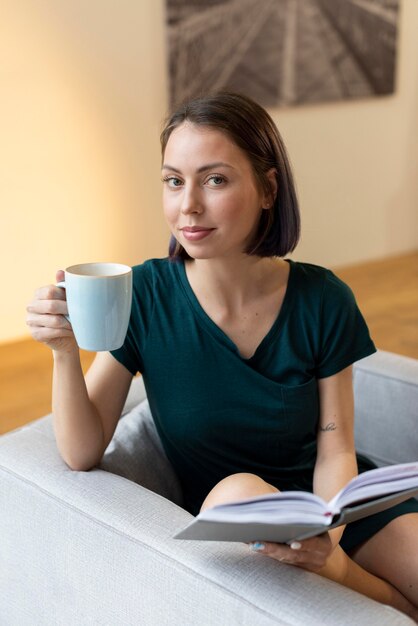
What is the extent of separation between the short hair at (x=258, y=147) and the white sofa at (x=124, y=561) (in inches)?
16.2

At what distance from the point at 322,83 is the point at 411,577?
3452mm

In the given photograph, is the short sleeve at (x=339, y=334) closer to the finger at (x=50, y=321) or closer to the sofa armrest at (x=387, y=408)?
the sofa armrest at (x=387, y=408)

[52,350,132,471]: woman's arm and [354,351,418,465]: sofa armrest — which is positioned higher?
[52,350,132,471]: woman's arm

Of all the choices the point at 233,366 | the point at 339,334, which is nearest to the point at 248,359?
the point at 233,366

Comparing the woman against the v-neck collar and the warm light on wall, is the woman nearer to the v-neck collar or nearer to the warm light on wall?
the v-neck collar

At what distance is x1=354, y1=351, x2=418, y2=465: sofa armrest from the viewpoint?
1.79 m

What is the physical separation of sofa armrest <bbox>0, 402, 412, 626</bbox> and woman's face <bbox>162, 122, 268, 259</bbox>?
0.39 meters

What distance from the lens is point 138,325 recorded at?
149cm

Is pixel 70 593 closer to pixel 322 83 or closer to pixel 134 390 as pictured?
pixel 134 390

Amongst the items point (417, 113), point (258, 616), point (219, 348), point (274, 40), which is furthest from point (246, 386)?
point (417, 113)

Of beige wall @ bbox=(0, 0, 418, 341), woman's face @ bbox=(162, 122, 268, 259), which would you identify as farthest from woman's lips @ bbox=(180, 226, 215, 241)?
beige wall @ bbox=(0, 0, 418, 341)

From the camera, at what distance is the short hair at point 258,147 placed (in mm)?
1366

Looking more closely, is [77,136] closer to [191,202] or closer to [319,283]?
[319,283]

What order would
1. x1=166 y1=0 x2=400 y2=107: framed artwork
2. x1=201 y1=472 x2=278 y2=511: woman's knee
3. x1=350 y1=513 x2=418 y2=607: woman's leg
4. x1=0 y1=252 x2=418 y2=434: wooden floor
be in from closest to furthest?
x1=201 y1=472 x2=278 y2=511: woman's knee → x1=350 y1=513 x2=418 y2=607: woman's leg → x1=0 y1=252 x2=418 y2=434: wooden floor → x1=166 y1=0 x2=400 y2=107: framed artwork
